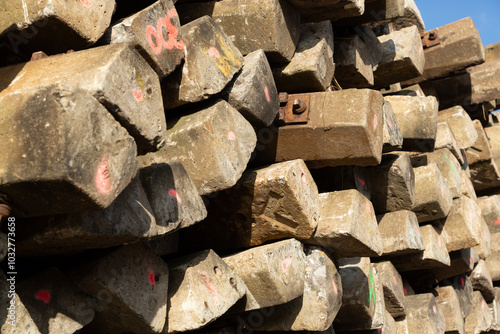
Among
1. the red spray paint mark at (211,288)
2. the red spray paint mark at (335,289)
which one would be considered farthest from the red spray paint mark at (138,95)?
the red spray paint mark at (335,289)

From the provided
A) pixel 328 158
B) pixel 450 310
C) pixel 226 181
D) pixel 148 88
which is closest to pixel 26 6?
pixel 148 88

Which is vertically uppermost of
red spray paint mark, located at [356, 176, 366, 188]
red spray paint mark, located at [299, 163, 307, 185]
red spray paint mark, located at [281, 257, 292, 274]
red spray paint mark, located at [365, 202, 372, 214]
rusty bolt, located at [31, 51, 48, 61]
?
rusty bolt, located at [31, 51, 48, 61]

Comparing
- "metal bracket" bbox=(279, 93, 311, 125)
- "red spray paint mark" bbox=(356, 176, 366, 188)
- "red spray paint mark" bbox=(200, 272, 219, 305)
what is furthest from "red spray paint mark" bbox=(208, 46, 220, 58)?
"red spray paint mark" bbox=(356, 176, 366, 188)

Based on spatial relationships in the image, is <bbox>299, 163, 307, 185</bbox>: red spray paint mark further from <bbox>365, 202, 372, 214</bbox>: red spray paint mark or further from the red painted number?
the red painted number

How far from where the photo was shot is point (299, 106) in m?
3.57

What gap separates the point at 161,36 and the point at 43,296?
115cm

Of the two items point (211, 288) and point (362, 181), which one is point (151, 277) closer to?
point (211, 288)

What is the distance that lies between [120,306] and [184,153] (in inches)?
28.8

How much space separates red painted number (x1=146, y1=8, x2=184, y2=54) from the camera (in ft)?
8.68

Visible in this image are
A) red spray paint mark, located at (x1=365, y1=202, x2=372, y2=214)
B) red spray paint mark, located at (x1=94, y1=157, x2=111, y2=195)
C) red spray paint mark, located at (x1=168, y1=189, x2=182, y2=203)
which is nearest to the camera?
red spray paint mark, located at (x1=94, y1=157, x2=111, y2=195)

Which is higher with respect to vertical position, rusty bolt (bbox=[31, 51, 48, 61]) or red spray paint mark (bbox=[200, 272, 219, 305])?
rusty bolt (bbox=[31, 51, 48, 61])

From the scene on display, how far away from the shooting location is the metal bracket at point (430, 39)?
20.9 ft

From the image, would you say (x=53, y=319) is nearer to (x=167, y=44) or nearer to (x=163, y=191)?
(x=163, y=191)

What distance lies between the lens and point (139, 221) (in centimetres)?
229
